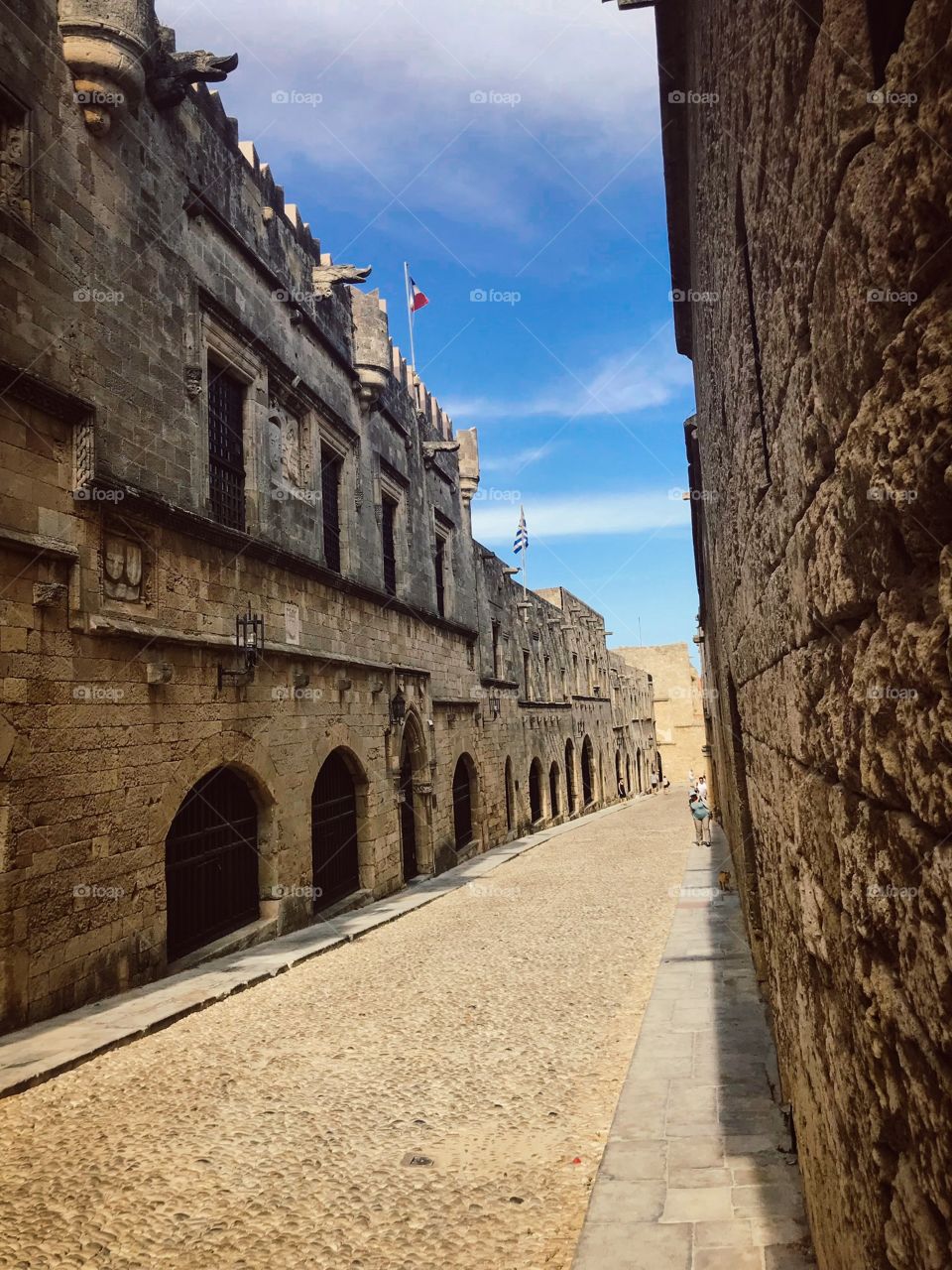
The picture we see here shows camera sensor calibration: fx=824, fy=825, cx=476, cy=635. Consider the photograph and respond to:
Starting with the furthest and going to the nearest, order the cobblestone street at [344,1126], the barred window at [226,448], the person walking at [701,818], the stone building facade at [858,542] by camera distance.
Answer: the person walking at [701,818]
the barred window at [226,448]
the cobblestone street at [344,1126]
the stone building facade at [858,542]

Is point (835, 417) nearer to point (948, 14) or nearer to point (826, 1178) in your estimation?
point (948, 14)

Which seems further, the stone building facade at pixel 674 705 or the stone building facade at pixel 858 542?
the stone building facade at pixel 674 705

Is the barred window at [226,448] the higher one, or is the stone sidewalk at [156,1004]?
the barred window at [226,448]

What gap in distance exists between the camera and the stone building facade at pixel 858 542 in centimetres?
109

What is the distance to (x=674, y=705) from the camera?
177 feet

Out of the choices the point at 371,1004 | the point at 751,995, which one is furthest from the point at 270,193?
the point at 751,995

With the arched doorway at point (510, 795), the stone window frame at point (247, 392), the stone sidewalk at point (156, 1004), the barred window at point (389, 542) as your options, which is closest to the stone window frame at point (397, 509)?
the barred window at point (389, 542)

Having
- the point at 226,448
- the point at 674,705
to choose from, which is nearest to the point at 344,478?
the point at 226,448

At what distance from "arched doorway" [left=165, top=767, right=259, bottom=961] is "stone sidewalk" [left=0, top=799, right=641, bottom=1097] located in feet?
1.39

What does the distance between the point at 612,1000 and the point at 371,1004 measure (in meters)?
2.05

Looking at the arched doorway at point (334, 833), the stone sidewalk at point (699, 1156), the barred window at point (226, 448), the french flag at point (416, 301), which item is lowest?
the stone sidewalk at point (699, 1156)

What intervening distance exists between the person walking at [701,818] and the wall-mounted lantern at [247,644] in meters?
10.5

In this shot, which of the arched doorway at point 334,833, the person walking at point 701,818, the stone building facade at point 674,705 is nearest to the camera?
the arched doorway at point 334,833

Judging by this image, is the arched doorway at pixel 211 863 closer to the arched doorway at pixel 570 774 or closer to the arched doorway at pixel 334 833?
the arched doorway at pixel 334 833
